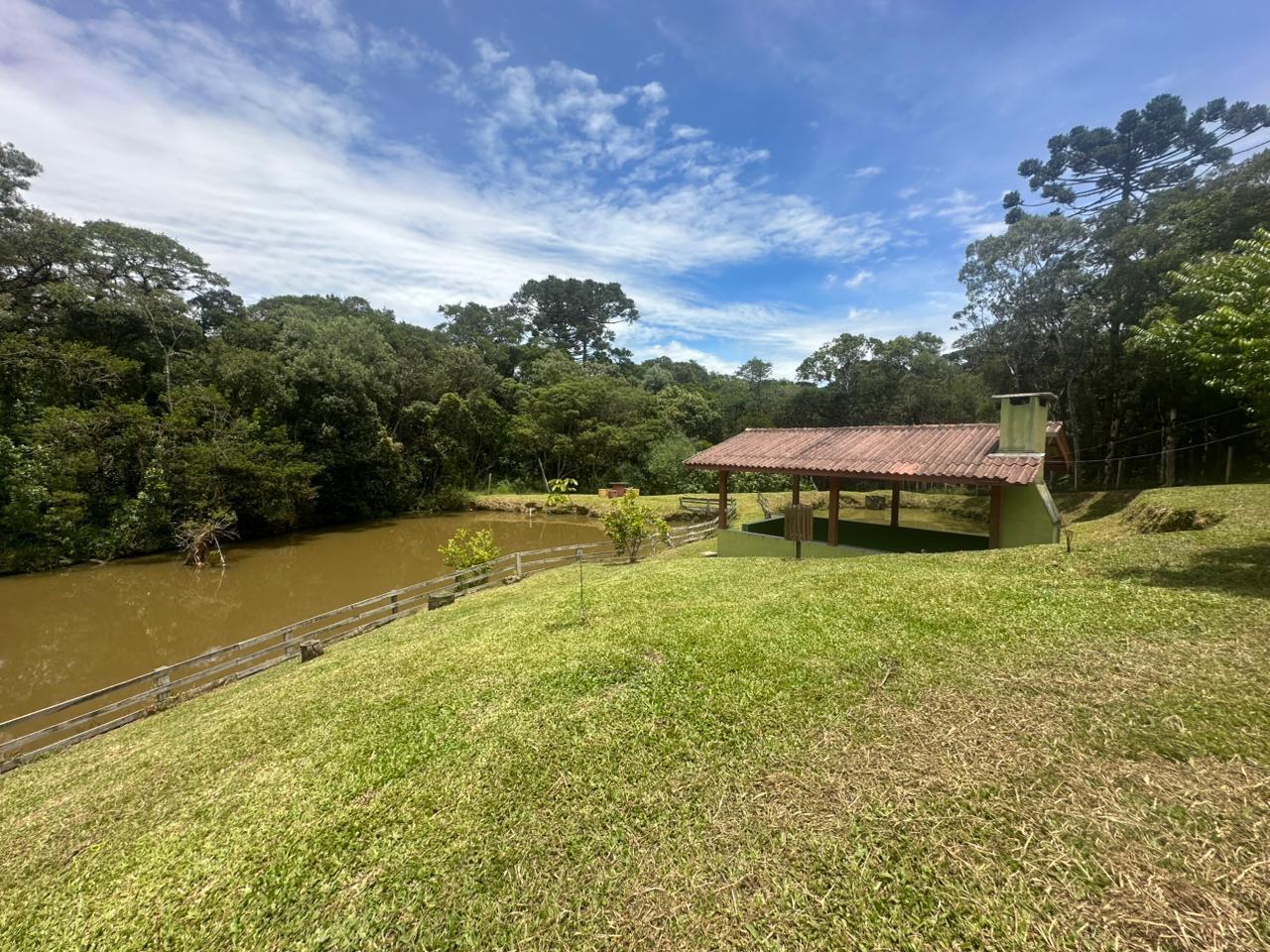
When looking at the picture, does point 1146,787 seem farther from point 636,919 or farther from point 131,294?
point 131,294

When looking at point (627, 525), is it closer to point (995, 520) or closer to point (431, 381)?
point (995, 520)

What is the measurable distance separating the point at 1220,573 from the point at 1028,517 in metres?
4.13

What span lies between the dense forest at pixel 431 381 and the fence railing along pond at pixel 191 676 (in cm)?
1272

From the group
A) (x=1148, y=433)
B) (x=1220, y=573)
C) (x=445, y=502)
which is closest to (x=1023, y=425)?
(x=1220, y=573)

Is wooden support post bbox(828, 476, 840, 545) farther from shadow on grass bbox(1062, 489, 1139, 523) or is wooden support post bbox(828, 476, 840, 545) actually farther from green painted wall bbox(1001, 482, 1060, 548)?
shadow on grass bbox(1062, 489, 1139, 523)

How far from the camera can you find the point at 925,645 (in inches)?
195

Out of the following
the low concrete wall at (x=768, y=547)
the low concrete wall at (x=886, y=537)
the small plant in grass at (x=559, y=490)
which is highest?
the small plant in grass at (x=559, y=490)

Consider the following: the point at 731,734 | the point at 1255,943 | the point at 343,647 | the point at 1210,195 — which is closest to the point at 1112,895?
the point at 1255,943

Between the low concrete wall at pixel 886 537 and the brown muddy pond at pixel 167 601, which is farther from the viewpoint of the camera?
the low concrete wall at pixel 886 537

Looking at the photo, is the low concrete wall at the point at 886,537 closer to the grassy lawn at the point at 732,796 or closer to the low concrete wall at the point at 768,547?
the low concrete wall at the point at 768,547

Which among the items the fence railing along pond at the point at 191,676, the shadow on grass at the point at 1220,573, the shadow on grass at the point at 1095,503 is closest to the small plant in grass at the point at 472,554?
the fence railing along pond at the point at 191,676

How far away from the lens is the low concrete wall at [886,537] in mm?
11500

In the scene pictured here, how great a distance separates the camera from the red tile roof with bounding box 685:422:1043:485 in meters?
9.39

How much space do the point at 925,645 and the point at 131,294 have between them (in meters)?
29.3
